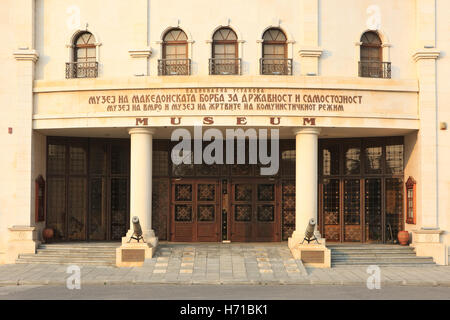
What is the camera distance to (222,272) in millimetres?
20625

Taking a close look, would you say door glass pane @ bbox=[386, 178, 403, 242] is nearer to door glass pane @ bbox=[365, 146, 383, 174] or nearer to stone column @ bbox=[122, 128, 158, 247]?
door glass pane @ bbox=[365, 146, 383, 174]

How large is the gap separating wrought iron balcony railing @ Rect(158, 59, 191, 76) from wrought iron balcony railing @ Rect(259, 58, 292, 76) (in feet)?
8.99

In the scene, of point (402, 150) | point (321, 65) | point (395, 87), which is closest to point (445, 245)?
point (402, 150)

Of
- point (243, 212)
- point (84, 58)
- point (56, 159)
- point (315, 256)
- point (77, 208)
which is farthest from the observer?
point (243, 212)

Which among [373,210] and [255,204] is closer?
[373,210]

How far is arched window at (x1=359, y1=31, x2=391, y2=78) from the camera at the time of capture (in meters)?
24.0

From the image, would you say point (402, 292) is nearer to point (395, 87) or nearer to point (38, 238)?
point (395, 87)

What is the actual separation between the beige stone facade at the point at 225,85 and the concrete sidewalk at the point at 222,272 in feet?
4.69

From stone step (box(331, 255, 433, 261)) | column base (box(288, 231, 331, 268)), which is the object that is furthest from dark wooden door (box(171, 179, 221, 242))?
stone step (box(331, 255, 433, 261))

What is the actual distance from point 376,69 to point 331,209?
625 cm

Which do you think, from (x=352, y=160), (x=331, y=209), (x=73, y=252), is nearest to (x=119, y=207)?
(x=73, y=252)

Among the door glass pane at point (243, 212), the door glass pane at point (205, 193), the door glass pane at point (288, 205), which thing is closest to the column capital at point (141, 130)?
the door glass pane at point (205, 193)

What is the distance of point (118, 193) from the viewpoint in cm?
2711

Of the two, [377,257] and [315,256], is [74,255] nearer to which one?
[315,256]
